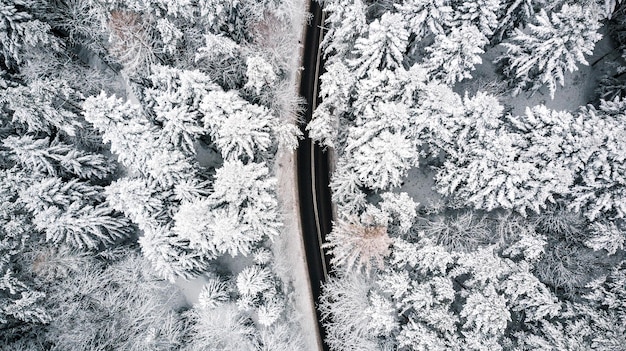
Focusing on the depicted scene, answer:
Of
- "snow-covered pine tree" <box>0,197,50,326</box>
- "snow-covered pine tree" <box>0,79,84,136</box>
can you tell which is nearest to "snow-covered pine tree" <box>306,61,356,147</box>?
"snow-covered pine tree" <box>0,79,84,136</box>

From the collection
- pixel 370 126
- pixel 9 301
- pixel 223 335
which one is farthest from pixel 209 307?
pixel 370 126

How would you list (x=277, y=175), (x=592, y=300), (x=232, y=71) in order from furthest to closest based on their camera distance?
(x=277, y=175), (x=232, y=71), (x=592, y=300)

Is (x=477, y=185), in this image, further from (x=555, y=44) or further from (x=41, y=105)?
(x=41, y=105)

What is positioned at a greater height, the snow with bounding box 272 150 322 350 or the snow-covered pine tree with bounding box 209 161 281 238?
the snow-covered pine tree with bounding box 209 161 281 238

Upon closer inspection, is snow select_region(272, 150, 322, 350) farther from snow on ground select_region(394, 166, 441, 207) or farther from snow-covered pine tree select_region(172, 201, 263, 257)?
snow on ground select_region(394, 166, 441, 207)

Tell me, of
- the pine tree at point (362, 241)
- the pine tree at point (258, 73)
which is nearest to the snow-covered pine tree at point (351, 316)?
the pine tree at point (362, 241)

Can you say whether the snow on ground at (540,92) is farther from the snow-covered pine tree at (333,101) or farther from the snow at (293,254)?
the snow at (293,254)

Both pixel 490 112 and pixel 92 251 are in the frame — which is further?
pixel 92 251

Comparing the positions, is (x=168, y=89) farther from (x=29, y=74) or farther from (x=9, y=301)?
(x=9, y=301)
